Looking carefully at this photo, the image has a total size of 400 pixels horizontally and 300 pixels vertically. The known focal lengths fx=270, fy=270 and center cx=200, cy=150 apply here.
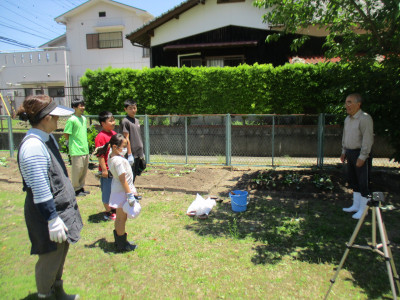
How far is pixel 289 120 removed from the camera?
30.6 ft

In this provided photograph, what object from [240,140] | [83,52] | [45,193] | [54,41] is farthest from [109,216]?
[54,41]

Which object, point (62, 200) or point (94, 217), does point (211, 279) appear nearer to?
point (62, 200)

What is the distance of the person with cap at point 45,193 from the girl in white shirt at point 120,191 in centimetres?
83

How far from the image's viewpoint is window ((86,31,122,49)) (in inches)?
858

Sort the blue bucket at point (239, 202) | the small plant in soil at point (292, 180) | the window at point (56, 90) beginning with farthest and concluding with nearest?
1. the window at point (56, 90)
2. the small plant in soil at point (292, 180)
3. the blue bucket at point (239, 202)

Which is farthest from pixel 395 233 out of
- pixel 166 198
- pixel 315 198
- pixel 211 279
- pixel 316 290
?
pixel 166 198

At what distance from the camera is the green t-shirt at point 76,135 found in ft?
17.2

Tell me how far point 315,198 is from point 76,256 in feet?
14.4

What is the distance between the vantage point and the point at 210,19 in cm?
1315

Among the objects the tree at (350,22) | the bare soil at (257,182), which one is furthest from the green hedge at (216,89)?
the bare soil at (257,182)

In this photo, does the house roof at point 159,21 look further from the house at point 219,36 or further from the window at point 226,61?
the window at point 226,61

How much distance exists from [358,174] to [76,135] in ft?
16.8

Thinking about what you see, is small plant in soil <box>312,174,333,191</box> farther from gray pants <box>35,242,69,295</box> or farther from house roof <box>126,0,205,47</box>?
house roof <box>126,0,205,47</box>

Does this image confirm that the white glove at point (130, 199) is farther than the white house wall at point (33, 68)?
No
